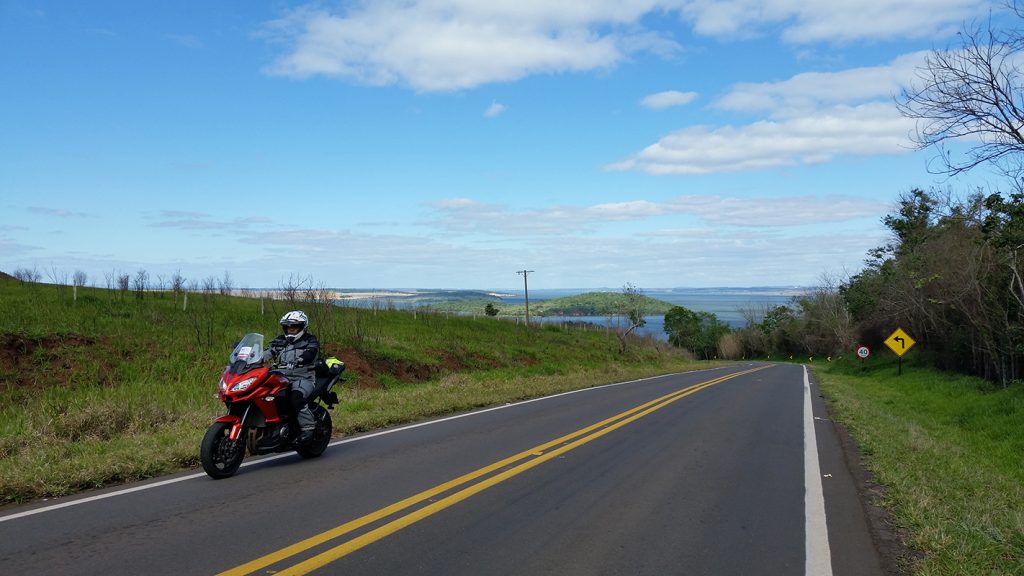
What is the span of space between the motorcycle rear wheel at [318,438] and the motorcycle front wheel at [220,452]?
3.41 feet

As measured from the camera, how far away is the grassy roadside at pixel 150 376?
8500mm

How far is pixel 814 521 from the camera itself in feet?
21.0

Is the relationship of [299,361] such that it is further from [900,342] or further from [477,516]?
[900,342]

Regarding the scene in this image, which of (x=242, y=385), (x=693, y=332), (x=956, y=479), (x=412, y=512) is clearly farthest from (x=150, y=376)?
(x=693, y=332)

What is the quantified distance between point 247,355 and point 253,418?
0.72 metres

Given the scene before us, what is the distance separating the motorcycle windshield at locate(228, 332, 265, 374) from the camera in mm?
7988

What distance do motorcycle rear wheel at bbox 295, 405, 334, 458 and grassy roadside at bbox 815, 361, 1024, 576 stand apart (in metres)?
6.42

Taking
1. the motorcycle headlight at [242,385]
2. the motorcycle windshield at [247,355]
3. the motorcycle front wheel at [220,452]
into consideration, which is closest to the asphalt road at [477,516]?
the motorcycle front wheel at [220,452]

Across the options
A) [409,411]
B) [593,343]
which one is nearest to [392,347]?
[409,411]

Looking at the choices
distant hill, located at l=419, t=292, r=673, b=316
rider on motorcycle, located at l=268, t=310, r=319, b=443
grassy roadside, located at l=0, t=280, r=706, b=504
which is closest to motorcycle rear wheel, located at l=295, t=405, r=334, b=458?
rider on motorcycle, located at l=268, t=310, r=319, b=443

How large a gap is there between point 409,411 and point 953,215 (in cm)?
2836

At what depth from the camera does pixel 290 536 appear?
5523mm

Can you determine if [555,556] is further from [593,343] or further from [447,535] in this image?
[593,343]

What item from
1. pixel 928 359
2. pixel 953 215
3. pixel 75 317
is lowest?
pixel 928 359
